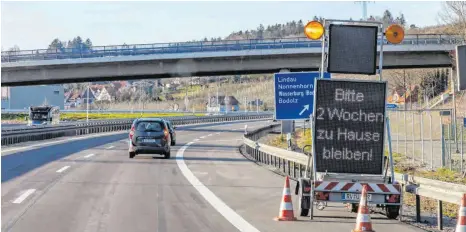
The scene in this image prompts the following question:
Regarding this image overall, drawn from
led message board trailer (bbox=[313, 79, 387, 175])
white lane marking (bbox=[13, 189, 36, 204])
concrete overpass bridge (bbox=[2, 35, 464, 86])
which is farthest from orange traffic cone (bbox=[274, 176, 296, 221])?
concrete overpass bridge (bbox=[2, 35, 464, 86])

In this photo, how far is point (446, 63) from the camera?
2259 inches

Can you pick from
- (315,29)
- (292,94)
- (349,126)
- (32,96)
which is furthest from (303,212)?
(32,96)

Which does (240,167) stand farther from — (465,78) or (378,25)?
(465,78)

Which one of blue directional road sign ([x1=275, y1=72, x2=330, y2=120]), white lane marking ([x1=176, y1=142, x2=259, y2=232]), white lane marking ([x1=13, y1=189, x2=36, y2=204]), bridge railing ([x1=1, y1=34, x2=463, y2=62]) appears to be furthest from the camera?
bridge railing ([x1=1, y1=34, x2=463, y2=62])

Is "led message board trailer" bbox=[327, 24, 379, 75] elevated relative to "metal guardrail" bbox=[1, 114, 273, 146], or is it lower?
elevated

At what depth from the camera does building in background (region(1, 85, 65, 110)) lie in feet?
366

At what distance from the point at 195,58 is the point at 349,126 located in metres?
43.4

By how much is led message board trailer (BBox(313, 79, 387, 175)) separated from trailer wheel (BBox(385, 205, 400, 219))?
737mm

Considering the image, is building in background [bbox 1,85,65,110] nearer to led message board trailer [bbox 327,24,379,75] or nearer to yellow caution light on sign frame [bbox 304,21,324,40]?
led message board trailer [bbox 327,24,379,75]

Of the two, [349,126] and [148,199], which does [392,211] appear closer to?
[349,126]

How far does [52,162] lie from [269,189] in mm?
10566

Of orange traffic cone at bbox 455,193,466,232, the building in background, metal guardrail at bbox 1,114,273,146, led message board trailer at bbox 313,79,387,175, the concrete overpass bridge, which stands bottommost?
metal guardrail at bbox 1,114,273,146

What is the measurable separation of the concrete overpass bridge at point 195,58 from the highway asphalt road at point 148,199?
100 feet

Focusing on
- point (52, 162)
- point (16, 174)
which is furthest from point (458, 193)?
point (52, 162)
